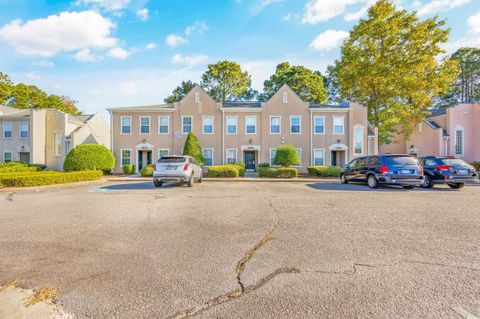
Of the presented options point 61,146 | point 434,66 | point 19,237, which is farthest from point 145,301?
point 61,146

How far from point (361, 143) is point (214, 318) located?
23.5 meters

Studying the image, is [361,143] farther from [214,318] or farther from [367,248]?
[214,318]

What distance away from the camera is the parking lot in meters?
2.42

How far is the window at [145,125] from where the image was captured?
2231cm

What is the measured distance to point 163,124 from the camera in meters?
22.4

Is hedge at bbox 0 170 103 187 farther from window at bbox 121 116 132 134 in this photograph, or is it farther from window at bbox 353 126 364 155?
window at bbox 353 126 364 155

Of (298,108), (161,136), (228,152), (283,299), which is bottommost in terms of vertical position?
(283,299)

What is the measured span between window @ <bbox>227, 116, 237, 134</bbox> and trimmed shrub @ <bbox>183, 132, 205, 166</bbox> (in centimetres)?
351

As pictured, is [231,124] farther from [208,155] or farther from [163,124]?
[163,124]

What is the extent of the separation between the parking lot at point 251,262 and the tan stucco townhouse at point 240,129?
16.1 meters

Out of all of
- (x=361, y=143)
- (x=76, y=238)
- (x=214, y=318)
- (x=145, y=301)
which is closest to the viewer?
(x=214, y=318)

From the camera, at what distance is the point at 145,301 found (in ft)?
8.17

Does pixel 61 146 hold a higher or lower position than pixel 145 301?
higher

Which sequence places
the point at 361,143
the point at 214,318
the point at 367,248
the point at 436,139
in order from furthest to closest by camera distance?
the point at 436,139, the point at 361,143, the point at 367,248, the point at 214,318
